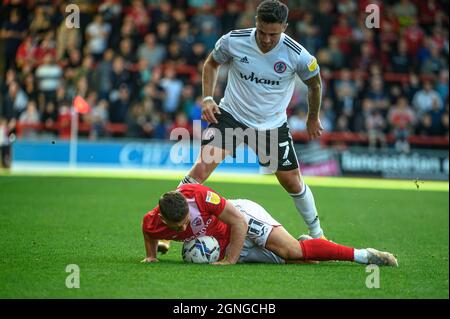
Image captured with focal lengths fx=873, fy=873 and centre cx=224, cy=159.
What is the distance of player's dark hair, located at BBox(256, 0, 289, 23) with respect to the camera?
764 centimetres

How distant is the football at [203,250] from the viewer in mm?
7496

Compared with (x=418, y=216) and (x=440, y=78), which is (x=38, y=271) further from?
(x=440, y=78)

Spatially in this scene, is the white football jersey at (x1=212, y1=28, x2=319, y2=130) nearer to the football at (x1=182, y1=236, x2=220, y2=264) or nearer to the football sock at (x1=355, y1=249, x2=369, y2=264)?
the football at (x1=182, y1=236, x2=220, y2=264)

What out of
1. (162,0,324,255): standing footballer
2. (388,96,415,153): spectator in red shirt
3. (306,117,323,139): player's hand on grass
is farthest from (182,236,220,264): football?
(388,96,415,153): spectator in red shirt

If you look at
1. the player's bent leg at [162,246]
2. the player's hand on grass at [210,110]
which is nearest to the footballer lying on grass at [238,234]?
the player's bent leg at [162,246]

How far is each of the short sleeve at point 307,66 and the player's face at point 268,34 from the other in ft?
0.93

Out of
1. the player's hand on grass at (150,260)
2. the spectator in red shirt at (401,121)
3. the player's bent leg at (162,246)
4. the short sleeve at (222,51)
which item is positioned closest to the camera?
the player's hand on grass at (150,260)

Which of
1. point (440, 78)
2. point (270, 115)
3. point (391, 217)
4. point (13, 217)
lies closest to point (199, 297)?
point (270, 115)

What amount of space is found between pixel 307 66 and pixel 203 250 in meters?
2.01

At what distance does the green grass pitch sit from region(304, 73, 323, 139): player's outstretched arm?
1416 mm

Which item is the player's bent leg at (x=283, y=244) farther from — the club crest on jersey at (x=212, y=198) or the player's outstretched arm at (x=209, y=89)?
the player's outstretched arm at (x=209, y=89)

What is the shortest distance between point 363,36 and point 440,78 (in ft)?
7.53

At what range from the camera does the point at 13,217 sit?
11.0m

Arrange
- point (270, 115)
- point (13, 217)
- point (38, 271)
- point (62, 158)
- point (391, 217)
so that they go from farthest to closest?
point (62, 158), point (391, 217), point (13, 217), point (270, 115), point (38, 271)
